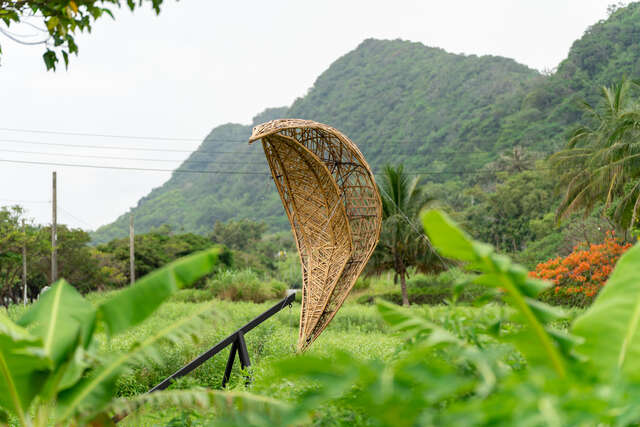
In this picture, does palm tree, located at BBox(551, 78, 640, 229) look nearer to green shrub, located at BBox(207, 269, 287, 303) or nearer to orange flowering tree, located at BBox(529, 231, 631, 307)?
orange flowering tree, located at BBox(529, 231, 631, 307)

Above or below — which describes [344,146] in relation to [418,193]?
above

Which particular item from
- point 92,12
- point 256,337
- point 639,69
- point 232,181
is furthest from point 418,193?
point 232,181

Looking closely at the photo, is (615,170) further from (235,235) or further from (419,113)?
(419,113)

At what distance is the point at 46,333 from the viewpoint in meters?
1.52

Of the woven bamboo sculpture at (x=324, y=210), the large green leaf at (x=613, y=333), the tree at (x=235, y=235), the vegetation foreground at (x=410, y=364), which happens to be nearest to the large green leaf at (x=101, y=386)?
the vegetation foreground at (x=410, y=364)

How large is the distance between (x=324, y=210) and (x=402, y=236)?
27.8ft

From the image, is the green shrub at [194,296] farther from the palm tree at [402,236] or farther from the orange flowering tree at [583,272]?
the orange flowering tree at [583,272]

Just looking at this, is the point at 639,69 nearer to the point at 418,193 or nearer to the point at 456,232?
the point at 418,193

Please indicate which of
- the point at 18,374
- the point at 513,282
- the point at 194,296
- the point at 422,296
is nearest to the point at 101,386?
the point at 18,374

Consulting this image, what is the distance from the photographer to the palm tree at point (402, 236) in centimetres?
1448

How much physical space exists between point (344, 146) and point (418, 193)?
10186 millimetres

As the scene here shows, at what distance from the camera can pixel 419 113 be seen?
55469mm

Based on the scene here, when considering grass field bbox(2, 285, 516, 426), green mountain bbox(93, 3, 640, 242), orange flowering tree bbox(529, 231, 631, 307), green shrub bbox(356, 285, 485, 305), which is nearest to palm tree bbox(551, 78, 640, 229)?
orange flowering tree bbox(529, 231, 631, 307)

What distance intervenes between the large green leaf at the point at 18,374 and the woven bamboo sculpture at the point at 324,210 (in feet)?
14.6
